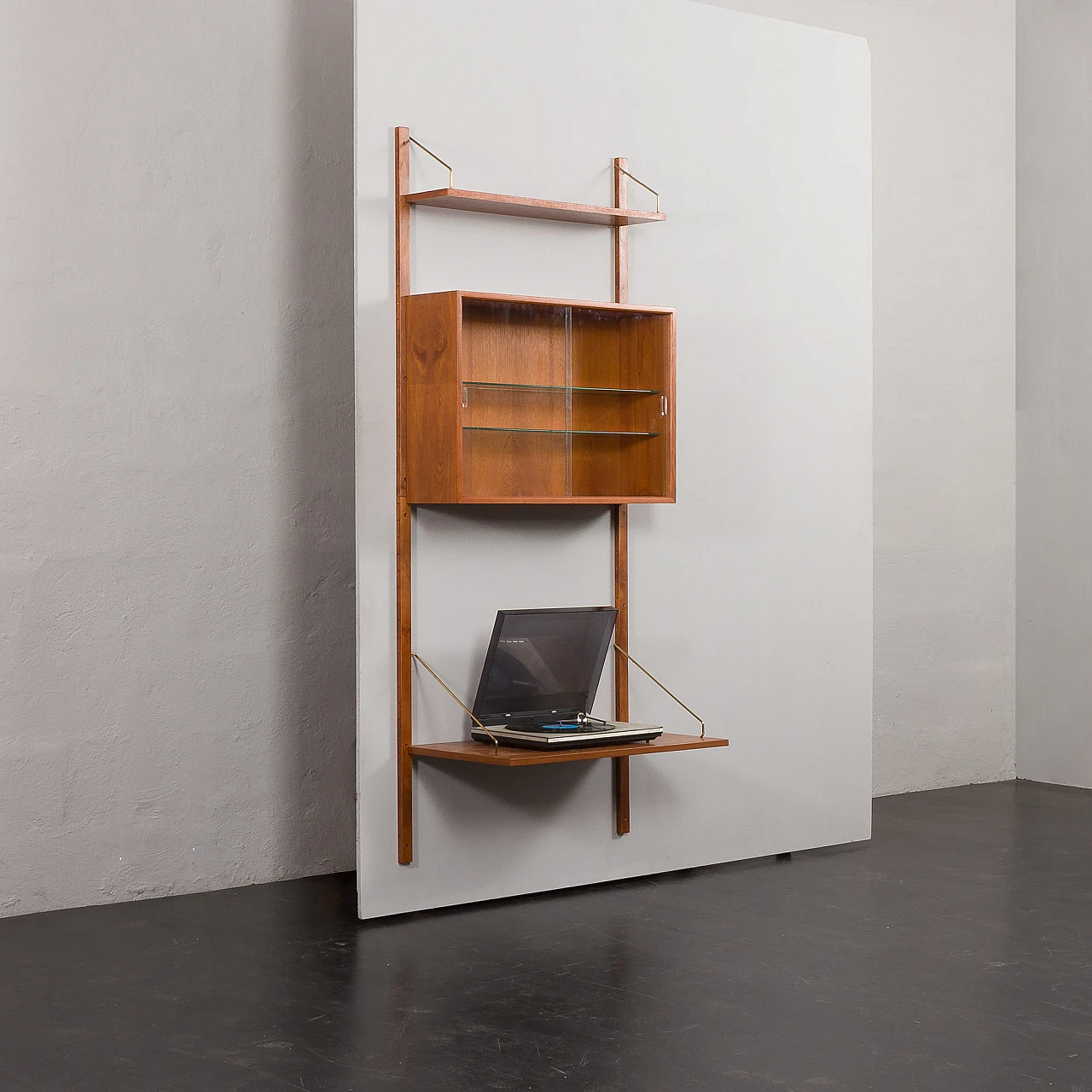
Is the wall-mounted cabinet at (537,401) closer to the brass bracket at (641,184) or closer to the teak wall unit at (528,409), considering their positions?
the teak wall unit at (528,409)

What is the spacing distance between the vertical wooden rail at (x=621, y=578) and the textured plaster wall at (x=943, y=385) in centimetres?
206

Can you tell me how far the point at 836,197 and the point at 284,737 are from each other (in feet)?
9.82

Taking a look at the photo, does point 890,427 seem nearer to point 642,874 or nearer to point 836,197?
point 836,197

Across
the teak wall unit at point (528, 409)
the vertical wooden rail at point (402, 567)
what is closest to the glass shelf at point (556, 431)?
the teak wall unit at point (528, 409)

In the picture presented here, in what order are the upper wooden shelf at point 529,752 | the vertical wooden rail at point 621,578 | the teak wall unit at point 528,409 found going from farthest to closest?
1. the vertical wooden rail at point 621,578
2. the teak wall unit at point 528,409
3. the upper wooden shelf at point 529,752

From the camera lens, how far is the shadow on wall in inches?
201

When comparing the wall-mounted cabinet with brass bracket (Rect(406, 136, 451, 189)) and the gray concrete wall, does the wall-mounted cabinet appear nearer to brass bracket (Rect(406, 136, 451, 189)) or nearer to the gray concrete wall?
brass bracket (Rect(406, 136, 451, 189))

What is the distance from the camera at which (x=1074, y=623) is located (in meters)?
7.06

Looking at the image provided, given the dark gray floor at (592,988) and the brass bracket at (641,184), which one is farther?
the brass bracket at (641,184)

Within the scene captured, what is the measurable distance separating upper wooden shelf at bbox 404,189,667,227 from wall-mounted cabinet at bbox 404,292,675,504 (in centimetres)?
32

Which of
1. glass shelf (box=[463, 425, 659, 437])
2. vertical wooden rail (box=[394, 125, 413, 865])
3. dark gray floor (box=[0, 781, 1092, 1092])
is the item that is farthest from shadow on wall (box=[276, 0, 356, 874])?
glass shelf (box=[463, 425, 659, 437])

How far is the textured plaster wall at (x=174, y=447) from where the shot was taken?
4609 mm

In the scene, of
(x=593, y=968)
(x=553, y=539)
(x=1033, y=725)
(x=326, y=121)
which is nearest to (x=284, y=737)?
(x=553, y=539)

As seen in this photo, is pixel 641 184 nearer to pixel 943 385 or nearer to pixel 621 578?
pixel 621 578
